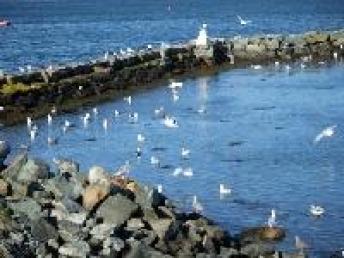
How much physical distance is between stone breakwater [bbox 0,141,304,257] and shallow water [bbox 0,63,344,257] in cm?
350

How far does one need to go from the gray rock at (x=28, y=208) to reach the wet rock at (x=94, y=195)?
1213 mm

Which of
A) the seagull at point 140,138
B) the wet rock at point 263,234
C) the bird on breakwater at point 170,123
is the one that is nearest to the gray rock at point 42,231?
the wet rock at point 263,234

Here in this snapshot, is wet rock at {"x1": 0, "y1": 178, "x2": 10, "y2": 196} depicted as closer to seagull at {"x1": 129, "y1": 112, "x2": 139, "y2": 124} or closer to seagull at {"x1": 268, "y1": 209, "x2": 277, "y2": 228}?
seagull at {"x1": 268, "y1": 209, "x2": 277, "y2": 228}

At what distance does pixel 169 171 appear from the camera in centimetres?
3325

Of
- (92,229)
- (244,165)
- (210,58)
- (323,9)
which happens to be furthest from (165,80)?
(323,9)

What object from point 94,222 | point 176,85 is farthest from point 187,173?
point 176,85

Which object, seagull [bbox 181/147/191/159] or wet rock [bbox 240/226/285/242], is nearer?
wet rock [bbox 240/226/285/242]

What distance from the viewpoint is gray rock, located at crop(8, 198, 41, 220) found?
20497 mm

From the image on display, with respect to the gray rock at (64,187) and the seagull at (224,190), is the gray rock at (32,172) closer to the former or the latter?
the gray rock at (64,187)

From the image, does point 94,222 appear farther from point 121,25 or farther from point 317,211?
point 121,25

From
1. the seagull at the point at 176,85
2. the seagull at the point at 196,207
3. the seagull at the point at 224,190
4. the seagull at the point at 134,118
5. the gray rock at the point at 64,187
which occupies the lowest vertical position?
the seagull at the point at 176,85

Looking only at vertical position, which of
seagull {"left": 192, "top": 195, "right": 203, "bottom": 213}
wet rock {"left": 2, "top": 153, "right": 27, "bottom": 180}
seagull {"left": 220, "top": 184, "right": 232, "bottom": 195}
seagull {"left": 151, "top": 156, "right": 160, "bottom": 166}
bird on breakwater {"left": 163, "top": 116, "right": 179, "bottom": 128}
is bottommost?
bird on breakwater {"left": 163, "top": 116, "right": 179, "bottom": 128}

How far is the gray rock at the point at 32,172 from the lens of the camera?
74.4 feet

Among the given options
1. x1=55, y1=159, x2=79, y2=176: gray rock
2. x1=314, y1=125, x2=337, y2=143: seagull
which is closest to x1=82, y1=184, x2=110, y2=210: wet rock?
x1=55, y1=159, x2=79, y2=176: gray rock
